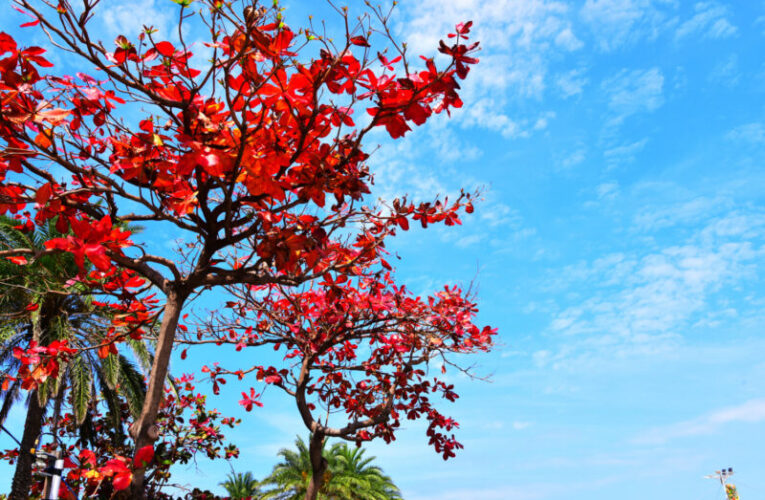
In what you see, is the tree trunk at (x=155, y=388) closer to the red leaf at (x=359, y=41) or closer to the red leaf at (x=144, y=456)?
the red leaf at (x=144, y=456)

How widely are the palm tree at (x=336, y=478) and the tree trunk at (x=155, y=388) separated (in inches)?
712

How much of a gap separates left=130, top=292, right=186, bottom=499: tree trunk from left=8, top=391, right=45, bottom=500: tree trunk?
11.4 m

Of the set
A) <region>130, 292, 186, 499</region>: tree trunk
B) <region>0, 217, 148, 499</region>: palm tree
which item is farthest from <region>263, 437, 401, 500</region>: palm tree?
<region>130, 292, 186, 499</region>: tree trunk

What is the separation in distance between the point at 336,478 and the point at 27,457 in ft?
36.3

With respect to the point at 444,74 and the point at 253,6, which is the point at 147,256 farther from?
the point at 444,74

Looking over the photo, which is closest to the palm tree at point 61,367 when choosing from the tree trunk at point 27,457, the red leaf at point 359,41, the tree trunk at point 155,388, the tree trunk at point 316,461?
the tree trunk at point 27,457

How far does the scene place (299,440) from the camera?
22.8 metres

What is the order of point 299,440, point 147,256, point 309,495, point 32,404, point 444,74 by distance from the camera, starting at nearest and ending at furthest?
point 444,74 → point 147,256 → point 309,495 → point 32,404 → point 299,440

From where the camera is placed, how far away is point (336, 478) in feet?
67.7

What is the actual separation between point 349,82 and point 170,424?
800 centimetres

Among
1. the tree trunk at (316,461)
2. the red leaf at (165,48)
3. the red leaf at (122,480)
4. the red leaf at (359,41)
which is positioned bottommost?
the red leaf at (122,480)

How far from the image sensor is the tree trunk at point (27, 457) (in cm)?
1263

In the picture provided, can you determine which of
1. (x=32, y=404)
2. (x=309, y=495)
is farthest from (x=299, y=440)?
(x=309, y=495)

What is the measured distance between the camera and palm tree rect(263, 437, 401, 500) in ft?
67.2
